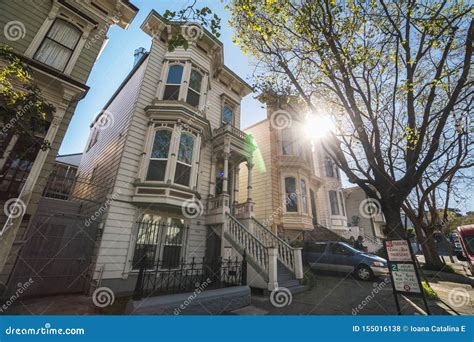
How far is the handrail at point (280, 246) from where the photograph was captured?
9.30 metres

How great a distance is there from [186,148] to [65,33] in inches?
262

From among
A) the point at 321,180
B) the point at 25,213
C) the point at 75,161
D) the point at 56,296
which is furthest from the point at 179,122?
the point at 75,161

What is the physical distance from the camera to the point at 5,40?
→ 281 inches

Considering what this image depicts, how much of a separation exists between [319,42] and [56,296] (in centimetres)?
1279

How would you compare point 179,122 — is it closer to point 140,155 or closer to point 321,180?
point 140,155

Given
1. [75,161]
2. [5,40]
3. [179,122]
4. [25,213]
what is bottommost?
[25,213]

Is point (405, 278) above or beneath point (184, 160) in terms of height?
beneath

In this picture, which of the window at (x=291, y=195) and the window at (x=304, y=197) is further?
the window at (x=304, y=197)
